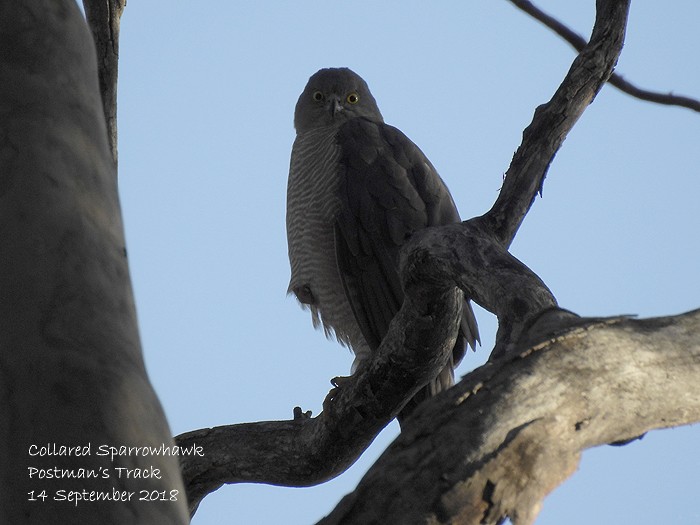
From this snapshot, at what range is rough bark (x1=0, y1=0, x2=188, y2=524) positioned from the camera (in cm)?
154

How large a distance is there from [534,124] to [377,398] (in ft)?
4.66

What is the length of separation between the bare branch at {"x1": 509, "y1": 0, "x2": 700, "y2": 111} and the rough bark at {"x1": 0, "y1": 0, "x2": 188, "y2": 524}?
114 inches

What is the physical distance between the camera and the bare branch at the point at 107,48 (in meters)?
4.59

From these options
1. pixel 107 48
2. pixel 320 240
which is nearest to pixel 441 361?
pixel 320 240

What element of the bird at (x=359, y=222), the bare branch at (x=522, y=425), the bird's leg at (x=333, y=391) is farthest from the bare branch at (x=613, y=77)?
the bare branch at (x=522, y=425)

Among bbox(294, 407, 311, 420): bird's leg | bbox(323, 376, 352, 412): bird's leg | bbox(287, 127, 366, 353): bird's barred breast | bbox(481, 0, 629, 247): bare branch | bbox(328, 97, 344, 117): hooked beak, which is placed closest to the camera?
bbox(481, 0, 629, 247): bare branch

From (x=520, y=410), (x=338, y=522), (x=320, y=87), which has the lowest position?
(x=338, y=522)

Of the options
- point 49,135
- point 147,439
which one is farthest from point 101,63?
point 147,439

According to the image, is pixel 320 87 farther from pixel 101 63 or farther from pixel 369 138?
pixel 101 63

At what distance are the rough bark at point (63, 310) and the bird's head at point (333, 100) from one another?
4826mm

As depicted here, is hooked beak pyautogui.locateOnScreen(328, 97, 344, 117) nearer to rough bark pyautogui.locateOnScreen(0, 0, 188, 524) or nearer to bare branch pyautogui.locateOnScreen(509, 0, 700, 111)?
bare branch pyautogui.locateOnScreen(509, 0, 700, 111)

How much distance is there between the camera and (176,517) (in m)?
1.59

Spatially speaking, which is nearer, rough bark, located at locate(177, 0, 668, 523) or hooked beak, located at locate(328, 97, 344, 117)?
rough bark, located at locate(177, 0, 668, 523)

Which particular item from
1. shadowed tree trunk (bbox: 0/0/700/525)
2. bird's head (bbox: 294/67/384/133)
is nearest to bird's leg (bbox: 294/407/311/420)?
shadowed tree trunk (bbox: 0/0/700/525)
